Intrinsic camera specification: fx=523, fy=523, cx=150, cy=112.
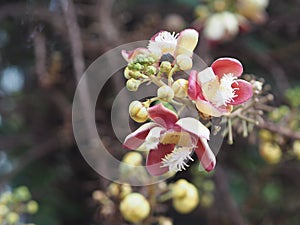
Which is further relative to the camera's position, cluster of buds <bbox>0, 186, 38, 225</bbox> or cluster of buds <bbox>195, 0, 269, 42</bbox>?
cluster of buds <bbox>195, 0, 269, 42</bbox>

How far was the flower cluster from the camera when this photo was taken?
481 mm

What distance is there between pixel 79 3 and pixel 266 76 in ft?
1.53

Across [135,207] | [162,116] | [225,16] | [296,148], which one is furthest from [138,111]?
[225,16]

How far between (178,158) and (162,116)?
1.8 inches

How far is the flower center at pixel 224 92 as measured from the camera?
496mm

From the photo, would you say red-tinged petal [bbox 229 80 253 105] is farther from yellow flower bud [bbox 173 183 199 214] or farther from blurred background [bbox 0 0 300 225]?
blurred background [bbox 0 0 300 225]

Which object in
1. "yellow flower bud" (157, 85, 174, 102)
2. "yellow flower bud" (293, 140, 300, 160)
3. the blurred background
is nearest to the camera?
"yellow flower bud" (157, 85, 174, 102)

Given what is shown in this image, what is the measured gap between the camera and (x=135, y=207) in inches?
24.3

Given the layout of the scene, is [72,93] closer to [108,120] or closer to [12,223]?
[108,120]

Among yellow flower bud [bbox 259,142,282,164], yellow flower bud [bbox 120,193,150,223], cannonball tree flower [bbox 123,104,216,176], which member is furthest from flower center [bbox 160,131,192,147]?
yellow flower bud [bbox 259,142,282,164]

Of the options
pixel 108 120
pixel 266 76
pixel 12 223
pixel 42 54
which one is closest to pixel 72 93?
pixel 108 120

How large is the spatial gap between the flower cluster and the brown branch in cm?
41

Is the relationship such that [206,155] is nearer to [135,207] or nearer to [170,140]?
[170,140]

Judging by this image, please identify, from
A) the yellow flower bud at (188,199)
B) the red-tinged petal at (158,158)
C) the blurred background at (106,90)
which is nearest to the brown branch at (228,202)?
the blurred background at (106,90)
